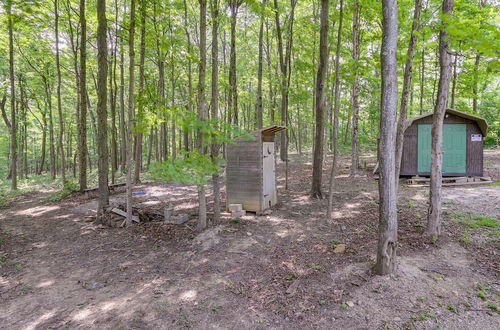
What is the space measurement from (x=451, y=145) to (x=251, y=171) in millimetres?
9328

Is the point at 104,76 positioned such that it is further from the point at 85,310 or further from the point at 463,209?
the point at 463,209

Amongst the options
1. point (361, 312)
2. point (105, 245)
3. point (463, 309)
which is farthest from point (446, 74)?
point (105, 245)

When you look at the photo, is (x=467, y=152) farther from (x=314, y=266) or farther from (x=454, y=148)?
(x=314, y=266)

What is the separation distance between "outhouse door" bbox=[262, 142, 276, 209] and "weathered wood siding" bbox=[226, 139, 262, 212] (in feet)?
0.60

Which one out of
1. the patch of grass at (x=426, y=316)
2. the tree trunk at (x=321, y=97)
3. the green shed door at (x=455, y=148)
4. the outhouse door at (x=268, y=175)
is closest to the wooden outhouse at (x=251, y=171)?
the outhouse door at (x=268, y=175)

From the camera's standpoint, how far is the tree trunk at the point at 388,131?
3.79 metres

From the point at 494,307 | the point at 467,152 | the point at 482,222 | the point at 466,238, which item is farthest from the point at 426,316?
the point at 467,152

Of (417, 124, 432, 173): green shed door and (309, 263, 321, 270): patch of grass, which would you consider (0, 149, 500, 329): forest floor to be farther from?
(417, 124, 432, 173): green shed door

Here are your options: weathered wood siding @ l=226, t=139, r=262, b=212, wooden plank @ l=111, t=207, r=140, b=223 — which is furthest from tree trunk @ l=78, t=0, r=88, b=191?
weathered wood siding @ l=226, t=139, r=262, b=212

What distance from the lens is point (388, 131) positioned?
12.6 feet

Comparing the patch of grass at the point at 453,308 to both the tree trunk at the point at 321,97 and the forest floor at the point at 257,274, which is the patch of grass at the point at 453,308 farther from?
the tree trunk at the point at 321,97

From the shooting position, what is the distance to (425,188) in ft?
33.0

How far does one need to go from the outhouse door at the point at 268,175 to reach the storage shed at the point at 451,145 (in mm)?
7066

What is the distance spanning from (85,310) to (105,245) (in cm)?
269
